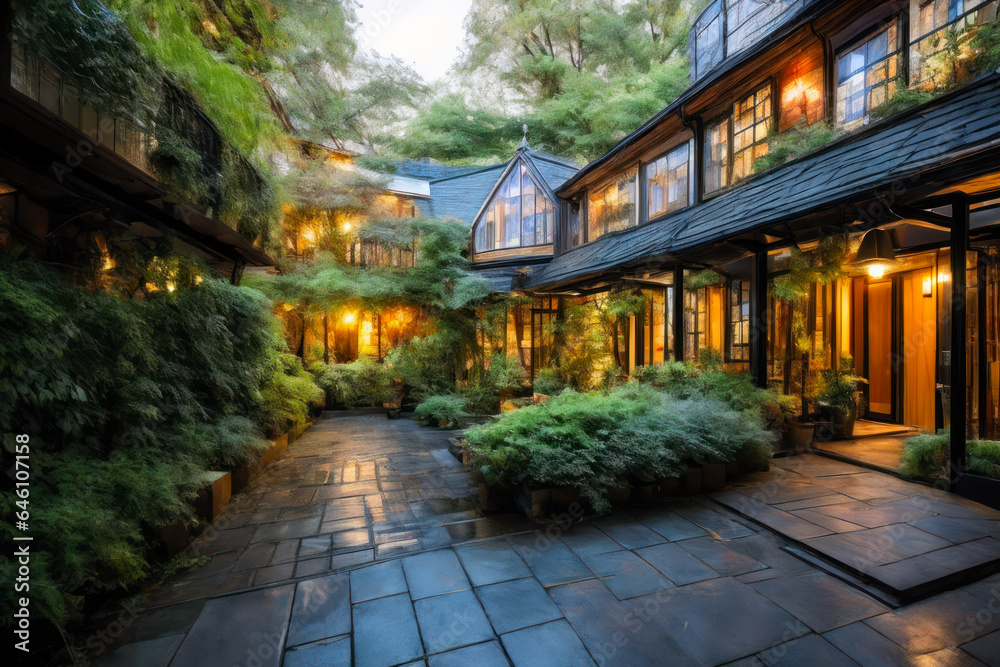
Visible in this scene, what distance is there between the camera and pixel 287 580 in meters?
2.90

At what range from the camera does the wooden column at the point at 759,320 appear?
5785mm

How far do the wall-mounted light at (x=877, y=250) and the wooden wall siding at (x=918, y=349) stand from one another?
3004mm

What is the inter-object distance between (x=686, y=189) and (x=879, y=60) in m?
3.21

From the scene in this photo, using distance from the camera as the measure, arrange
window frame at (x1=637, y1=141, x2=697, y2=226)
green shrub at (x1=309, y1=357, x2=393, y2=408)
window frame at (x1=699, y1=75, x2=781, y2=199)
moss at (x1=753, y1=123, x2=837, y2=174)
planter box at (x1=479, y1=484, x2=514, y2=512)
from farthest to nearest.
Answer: green shrub at (x1=309, y1=357, x2=393, y2=408) < window frame at (x1=637, y1=141, x2=697, y2=226) < window frame at (x1=699, y1=75, x2=781, y2=199) < moss at (x1=753, y1=123, x2=837, y2=174) < planter box at (x1=479, y1=484, x2=514, y2=512)

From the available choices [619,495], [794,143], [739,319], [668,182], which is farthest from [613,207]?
[619,495]

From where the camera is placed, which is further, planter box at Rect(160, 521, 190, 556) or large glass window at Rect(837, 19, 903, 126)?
large glass window at Rect(837, 19, 903, 126)

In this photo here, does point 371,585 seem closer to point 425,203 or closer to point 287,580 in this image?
point 287,580

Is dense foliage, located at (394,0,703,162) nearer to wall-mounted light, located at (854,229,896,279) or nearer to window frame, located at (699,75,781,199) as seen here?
window frame, located at (699,75,781,199)

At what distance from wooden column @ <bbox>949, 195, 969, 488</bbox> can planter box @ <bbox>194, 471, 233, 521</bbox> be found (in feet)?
22.1

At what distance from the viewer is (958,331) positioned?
3855 mm

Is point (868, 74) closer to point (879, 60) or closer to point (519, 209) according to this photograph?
point (879, 60)

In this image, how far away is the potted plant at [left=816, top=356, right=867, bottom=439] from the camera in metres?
5.96

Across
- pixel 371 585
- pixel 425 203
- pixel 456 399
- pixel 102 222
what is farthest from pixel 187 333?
pixel 425 203

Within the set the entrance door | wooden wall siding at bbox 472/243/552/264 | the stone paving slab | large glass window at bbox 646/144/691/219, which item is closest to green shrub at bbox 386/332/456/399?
wooden wall siding at bbox 472/243/552/264
